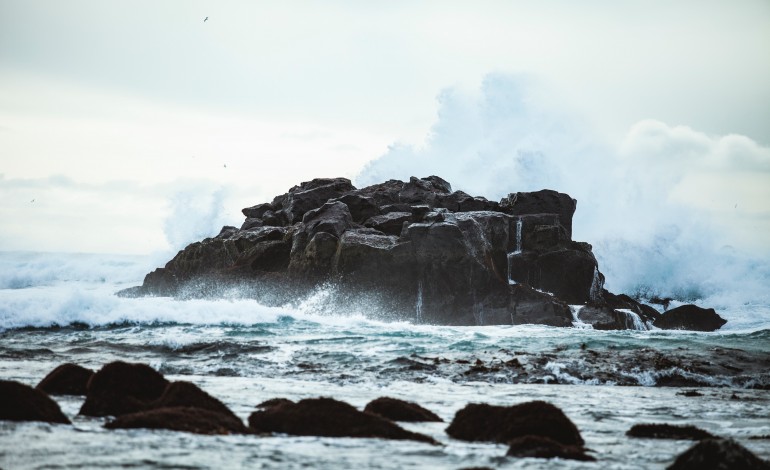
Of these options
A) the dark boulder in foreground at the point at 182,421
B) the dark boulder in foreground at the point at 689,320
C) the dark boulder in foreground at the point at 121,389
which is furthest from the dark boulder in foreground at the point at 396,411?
the dark boulder in foreground at the point at 689,320

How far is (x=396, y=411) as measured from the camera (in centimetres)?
824

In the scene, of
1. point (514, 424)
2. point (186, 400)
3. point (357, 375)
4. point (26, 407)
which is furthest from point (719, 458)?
point (357, 375)

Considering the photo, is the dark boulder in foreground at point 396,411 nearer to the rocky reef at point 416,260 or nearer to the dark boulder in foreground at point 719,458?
the dark boulder in foreground at point 719,458

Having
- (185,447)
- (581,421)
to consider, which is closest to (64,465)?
(185,447)

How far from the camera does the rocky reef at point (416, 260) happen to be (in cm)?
2898

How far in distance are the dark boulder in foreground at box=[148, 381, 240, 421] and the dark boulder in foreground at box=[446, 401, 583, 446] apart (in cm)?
213

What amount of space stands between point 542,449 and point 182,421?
293 cm

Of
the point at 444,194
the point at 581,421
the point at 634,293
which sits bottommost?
the point at 581,421

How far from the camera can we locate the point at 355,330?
2192cm

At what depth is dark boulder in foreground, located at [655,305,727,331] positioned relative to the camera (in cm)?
3381

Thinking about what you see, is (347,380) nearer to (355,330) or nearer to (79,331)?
(355,330)

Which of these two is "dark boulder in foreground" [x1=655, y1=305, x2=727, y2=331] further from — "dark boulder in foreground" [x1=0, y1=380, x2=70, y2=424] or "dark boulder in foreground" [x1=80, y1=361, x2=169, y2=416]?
"dark boulder in foreground" [x1=0, y1=380, x2=70, y2=424]

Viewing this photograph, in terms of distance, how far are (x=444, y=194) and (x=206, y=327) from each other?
17939 mm

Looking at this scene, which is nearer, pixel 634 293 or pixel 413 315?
pixel 413 315
